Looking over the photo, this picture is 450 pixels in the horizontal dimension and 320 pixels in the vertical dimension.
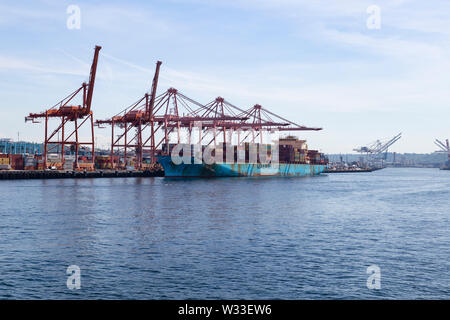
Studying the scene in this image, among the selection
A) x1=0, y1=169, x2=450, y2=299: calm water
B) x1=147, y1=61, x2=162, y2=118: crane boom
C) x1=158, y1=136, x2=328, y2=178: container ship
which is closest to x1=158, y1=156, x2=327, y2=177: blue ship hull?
x1=158, y1=136, x2=328, y2=178: container ship

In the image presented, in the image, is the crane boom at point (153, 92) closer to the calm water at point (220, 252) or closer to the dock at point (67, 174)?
the dock at point (67, 174)

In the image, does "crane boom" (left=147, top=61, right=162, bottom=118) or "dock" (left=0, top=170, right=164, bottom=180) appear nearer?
"dock" (left=0, top=170, right=164, bottom=180)

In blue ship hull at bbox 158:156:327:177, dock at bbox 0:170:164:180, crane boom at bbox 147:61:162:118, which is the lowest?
dock at bbox 0:170:164:180

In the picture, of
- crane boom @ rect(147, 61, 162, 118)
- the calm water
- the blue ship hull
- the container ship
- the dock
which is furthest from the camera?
crane boom @ rect(147, 61, 162, 118)

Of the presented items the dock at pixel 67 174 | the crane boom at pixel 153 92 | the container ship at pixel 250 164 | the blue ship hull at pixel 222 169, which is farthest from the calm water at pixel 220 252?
the crane boom at pixel 153 92

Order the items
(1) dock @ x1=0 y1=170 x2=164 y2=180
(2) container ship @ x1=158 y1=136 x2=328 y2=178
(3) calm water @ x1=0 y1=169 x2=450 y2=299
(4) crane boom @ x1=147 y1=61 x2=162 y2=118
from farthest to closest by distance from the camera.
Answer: (4) crane boom @ x1=147 y1=61 x2=162 y2=118, (2) container ship @ x1=158 y1=136 x2=328 y2=178, (1) dock @ x1=0 y1=170 x2=164 y2=180, (3) calm water @ x1=0 y1=169 x2=450 y2=299

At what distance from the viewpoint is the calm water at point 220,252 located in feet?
64.8

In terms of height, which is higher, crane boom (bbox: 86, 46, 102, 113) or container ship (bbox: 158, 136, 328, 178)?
crane boom (bbox: 86, 46, 102, 113)

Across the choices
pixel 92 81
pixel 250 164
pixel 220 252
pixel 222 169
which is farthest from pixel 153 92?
pixel 220 252

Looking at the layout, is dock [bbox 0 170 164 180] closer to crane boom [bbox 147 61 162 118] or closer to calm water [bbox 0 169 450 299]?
crane boom [bbox 147 61 162 118]

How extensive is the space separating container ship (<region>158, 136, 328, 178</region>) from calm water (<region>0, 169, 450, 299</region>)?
60.1 metres

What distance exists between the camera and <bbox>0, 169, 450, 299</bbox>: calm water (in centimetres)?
1975

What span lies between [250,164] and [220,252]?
9604 cm

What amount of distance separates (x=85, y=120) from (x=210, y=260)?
9017 centimetres
